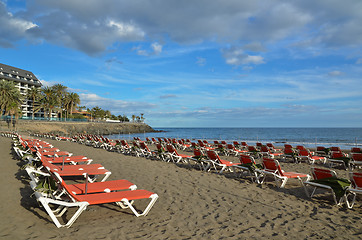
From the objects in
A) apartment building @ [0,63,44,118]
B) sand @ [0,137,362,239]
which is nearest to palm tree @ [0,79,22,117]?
apartment building @ [0,63,44,118]

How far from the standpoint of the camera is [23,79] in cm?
8412

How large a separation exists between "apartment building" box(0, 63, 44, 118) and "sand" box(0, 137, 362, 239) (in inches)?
3329

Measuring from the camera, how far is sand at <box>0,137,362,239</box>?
3.41m

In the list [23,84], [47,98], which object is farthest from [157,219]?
[23,84]

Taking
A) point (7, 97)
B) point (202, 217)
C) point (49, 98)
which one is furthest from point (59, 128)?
point (202, 217)

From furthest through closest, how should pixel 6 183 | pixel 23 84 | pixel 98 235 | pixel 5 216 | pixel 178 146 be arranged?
1. pixel 23 84
2. pixel 178 146
3. pixel 6 183
4. pixel 5 216
5. pixel 98 235

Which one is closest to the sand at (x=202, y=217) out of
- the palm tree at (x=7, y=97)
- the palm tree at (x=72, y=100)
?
the palm tree at (x=7, y=97)

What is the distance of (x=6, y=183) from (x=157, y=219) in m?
4.05

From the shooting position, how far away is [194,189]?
5.88 meters

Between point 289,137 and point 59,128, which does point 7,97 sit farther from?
point 289,137

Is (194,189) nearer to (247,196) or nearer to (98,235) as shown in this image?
(247,196)

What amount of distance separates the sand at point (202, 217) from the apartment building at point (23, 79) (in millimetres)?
84559

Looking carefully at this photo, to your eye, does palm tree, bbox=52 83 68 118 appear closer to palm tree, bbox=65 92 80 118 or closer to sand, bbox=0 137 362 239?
palm tree, bbox=65 92 80 118

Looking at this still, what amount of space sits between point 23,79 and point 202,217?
9741cm
